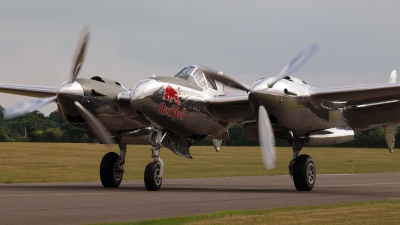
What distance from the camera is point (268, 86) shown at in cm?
2086

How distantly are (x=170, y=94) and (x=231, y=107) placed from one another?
2636mm

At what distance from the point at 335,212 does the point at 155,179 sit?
8418mm

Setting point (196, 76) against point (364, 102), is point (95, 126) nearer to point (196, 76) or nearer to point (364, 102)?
point (196, 76)

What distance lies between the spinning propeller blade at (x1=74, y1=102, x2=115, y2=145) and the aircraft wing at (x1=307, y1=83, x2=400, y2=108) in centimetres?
764

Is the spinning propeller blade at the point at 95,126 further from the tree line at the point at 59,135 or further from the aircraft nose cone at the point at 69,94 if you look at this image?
the tree line at the point at 59,135

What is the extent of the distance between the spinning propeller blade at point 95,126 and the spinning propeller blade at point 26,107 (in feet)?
6.32

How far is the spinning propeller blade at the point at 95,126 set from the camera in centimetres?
2341

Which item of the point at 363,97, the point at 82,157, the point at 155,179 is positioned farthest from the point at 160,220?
the point at 82,157

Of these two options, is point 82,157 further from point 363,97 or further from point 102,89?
point 363,97

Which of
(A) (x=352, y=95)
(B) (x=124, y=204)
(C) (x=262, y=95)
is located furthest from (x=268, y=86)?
(B) (x=124, y=204)

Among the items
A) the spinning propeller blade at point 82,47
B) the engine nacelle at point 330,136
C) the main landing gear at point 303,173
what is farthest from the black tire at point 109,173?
the engine nacelle at point 330,136

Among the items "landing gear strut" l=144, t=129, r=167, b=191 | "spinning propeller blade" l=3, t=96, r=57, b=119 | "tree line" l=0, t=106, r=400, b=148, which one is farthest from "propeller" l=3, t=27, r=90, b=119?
"tree line" l=0, t=106, r=400, b=148

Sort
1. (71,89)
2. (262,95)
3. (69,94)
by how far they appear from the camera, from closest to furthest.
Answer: (262,95), (69,94), (71,89)

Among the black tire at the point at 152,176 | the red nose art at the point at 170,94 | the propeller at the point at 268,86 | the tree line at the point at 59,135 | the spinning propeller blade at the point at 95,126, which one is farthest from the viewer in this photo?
the tree line at the point at 59,135
